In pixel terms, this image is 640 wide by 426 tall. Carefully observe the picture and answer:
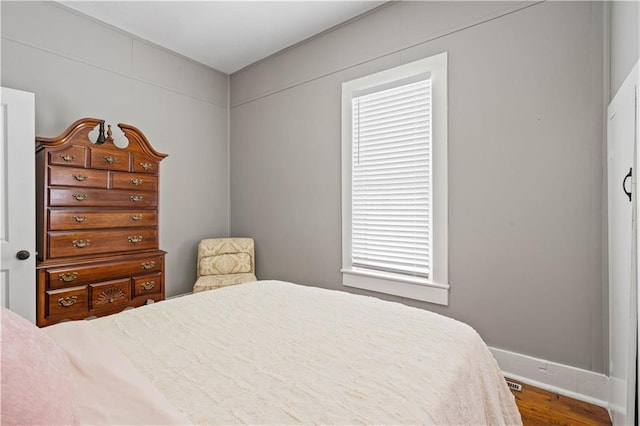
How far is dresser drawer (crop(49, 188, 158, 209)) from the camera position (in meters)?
2.36

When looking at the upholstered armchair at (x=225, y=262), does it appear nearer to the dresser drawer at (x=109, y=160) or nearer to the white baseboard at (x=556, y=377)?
the dresser drawer at (x=109, y=160)

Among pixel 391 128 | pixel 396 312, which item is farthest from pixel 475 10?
pixel 396 312

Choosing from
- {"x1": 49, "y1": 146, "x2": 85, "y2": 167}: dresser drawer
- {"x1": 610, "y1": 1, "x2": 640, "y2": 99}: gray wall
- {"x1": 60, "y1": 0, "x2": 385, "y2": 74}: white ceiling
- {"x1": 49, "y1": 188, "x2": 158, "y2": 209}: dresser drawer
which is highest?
{"x1": 60, "y1": 0, "x2": 385, "y2": 74}: white ceiling

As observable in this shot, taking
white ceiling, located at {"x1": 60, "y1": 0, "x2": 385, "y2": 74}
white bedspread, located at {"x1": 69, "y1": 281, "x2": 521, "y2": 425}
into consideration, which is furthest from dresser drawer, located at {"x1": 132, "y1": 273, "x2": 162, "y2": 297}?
white ceiling, located at {"x1": 60, "y1": 0, "x2": 385, "y2": 74}

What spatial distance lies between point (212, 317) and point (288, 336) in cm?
45

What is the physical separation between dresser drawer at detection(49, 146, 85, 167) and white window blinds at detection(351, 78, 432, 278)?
227 centimetres

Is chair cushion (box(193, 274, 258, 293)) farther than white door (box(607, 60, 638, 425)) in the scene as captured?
Yes

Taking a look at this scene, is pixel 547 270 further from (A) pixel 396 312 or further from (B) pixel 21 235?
(B) pixel 21 235

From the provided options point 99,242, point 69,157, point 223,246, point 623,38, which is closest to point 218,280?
point 223,246

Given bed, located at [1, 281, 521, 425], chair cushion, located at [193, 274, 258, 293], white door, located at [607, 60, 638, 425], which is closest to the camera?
bed, located at [1, 281, 521, 425]

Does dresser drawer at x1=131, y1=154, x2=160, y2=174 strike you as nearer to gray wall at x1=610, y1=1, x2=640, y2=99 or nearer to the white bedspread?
the white bedspread

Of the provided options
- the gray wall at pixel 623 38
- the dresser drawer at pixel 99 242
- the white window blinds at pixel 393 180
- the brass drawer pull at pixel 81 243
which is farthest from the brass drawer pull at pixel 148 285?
the gray wall at pixel 623 38

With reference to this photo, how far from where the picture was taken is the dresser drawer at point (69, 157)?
91.5 inches

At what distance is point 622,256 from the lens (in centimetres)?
153
